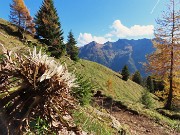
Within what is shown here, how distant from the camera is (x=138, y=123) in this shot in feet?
39.5

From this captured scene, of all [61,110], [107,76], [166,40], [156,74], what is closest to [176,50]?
[166,40]

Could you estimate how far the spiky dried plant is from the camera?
2625mm

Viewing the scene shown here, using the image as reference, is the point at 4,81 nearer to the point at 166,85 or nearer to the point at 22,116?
the point at 22,116

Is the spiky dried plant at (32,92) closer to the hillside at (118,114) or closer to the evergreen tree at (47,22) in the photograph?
the hillside at (118,114)

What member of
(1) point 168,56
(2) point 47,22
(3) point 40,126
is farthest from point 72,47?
(3) point 40,126

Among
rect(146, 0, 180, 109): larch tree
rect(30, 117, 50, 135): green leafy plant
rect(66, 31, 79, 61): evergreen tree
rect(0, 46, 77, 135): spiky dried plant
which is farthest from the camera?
rect(66, 31, 79, 61): evergreen tree

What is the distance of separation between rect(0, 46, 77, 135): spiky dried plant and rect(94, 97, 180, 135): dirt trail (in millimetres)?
7028

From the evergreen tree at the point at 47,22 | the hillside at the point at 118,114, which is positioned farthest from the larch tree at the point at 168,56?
Answer: the evergreen tree at the point at 47,22

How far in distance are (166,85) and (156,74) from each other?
5.18 feet

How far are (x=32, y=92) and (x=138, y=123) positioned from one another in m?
9.96

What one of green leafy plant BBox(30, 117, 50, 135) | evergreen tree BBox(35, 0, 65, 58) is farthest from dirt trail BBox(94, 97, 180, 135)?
evergreen tree BBox(35, 0, 65, 58)

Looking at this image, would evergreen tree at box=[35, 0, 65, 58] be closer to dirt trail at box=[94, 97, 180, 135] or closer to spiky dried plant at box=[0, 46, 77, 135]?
dirt trail at box=[94, 97, 180, 135]

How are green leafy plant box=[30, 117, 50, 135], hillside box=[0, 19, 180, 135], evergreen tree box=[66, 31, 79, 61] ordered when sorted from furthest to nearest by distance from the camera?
evergreen tree box=[66, 31, 79, 61]
hillside box=[0, 19, 180, 135]
green leafy plant box=[30, 117, 50, 135]

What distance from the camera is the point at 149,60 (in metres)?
24.4
